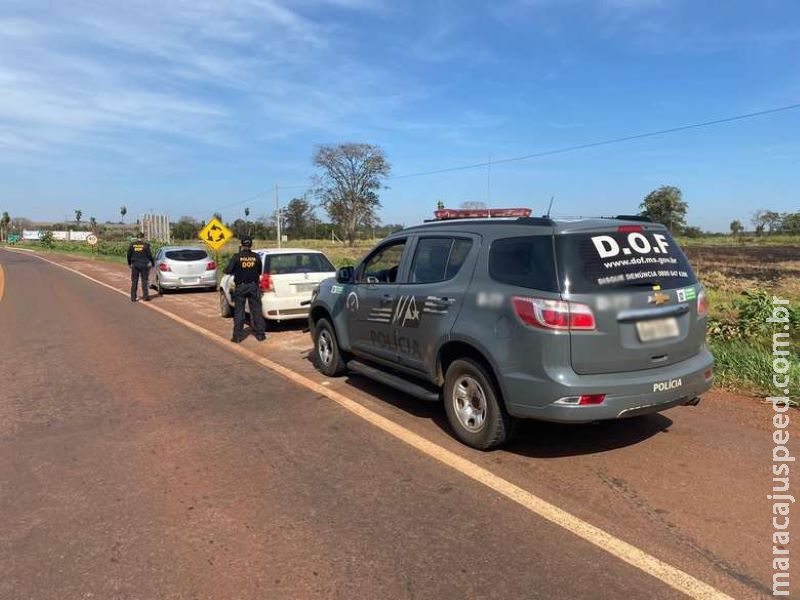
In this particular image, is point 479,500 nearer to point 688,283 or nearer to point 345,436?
point 345,436

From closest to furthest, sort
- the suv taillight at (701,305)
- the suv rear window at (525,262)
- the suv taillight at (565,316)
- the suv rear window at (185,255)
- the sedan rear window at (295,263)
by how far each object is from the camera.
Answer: the suv taillight at (565,316)
the suv rear window at (525,262)
the suv taillight at (701,305)
the sedan rear window at (295,263)
the suv rear window at (185,255)

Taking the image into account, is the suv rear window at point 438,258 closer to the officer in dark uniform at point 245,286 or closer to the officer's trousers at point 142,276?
the officer in dark uniform at point 245,286

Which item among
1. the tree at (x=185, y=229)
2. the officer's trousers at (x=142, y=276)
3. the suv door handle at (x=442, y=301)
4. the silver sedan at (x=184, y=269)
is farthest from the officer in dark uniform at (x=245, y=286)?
the tree at (x=185, y=229)

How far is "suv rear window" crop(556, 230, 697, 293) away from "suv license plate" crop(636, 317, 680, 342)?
267 mm

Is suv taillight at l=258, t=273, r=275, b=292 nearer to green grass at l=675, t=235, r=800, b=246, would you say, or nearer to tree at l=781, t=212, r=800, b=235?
green grass at l=675, t=235, r=800, b=246

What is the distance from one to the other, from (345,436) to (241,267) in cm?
558

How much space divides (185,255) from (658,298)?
16.8 metres

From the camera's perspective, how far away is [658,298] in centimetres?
446

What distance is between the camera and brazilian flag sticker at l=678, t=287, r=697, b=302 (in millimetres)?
4625

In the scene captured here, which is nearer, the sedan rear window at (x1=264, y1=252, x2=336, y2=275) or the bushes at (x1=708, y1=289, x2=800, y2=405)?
the bushes at (x1=708, y1=289, x2=800, y2=405)

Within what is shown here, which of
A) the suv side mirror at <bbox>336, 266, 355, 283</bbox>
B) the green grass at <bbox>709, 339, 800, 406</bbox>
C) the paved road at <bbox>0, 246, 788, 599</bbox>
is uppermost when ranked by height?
the suv side mirror at <bbox>336, 266, 355, 283</bbox>

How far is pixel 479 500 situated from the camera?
4000 mm

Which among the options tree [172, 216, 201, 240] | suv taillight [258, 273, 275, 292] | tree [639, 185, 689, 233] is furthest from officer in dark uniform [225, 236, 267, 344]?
tree [172, 216, 201, 240]

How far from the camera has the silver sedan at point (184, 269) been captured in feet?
60.4
